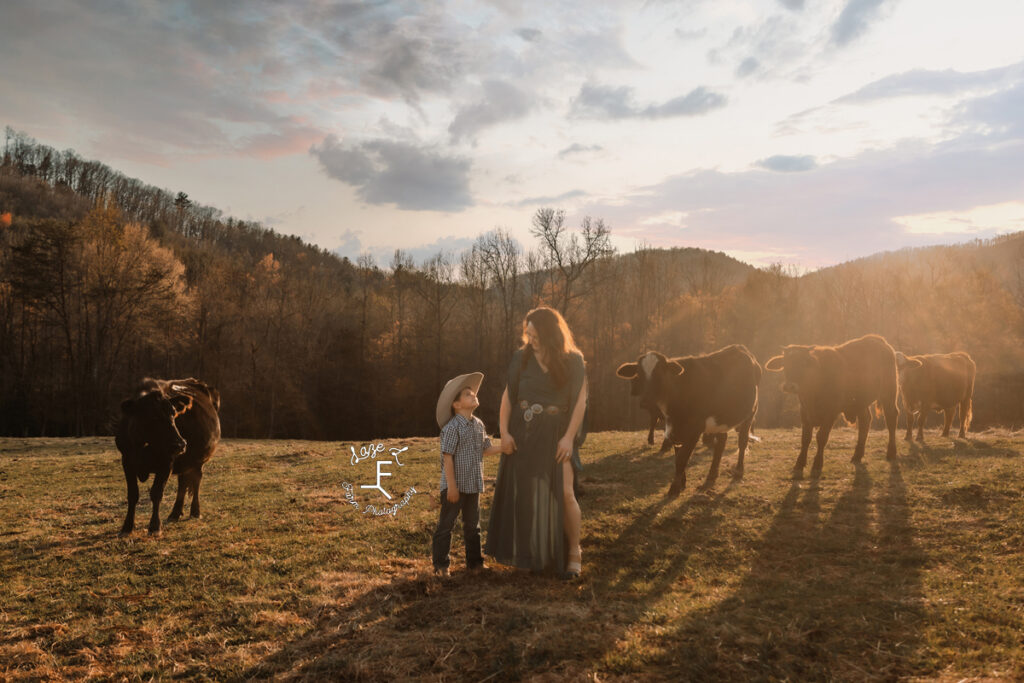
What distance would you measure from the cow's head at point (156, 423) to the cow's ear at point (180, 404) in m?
0.03

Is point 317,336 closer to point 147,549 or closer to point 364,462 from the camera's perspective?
point 364,462

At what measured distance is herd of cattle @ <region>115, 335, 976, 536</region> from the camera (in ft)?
27.9

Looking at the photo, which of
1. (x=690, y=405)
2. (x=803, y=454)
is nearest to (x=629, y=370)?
(x=690, y=405)

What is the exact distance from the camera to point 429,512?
9.34 meters

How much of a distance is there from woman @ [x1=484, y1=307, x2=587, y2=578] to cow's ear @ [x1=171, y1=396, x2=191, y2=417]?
5.44 meters

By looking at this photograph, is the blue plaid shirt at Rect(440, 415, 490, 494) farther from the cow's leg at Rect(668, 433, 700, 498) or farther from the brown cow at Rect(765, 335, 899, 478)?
the brown cow at Rect(765, 335, 899, 478)

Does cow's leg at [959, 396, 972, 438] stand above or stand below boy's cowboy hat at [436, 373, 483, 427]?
below

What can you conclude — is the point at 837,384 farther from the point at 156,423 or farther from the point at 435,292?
the point at 435,292

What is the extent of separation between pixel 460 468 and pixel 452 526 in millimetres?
598

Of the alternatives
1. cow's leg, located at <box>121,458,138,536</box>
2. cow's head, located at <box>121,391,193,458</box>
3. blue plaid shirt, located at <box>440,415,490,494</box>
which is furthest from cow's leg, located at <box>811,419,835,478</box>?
cow's leg, located at <box>121,458,138,536</box>

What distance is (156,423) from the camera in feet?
27.9

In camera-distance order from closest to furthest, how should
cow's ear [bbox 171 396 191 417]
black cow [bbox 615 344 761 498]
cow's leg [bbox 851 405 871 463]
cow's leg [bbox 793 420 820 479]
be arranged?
cow's ear [bbox 171 396 191 417], black cow [bbox 615 344 761 498], cow's leg [bbox 793 420 820 479], cow's leg [bbox 851 405 871 463]

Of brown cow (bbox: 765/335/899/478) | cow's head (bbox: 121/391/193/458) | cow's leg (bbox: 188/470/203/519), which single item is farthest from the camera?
brown cow (bbox: 765/335/899/478)

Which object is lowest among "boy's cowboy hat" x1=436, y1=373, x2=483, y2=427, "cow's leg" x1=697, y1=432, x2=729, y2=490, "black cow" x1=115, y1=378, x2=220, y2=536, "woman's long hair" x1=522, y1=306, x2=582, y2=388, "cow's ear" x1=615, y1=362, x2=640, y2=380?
"cow's leg" x1=697, y1=432, x2=729, y2=490
